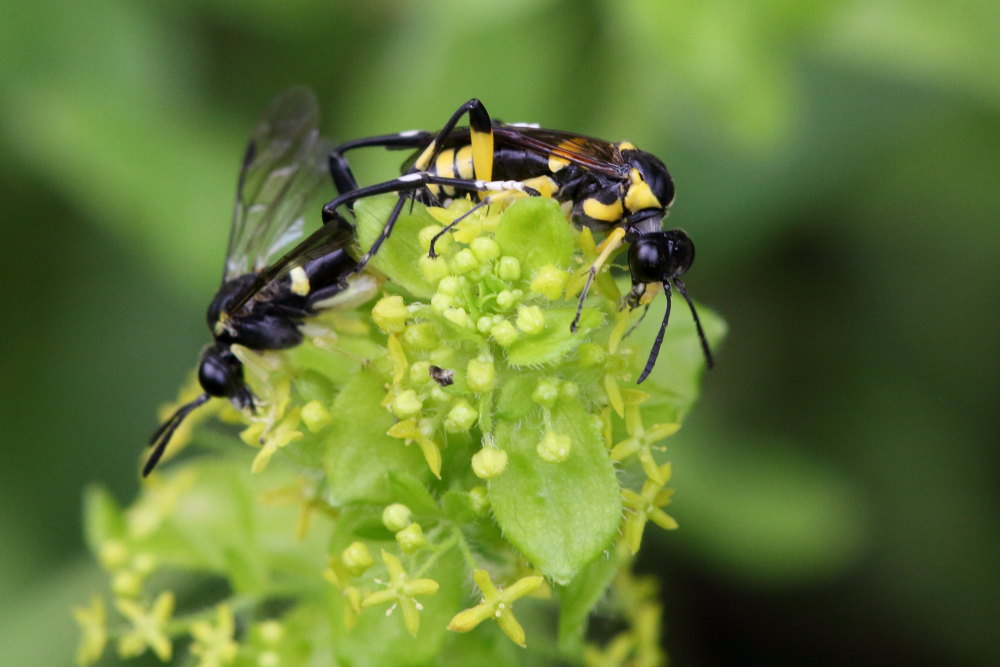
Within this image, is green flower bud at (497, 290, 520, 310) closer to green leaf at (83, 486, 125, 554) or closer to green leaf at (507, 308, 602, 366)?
green leaf at (507, 308, 602, 366)

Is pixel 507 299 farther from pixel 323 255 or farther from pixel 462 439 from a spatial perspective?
pixel 323 255

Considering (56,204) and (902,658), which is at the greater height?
(56,204)

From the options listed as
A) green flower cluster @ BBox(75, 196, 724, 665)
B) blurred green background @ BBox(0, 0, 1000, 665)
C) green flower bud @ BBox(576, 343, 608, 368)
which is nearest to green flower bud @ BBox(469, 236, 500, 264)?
green flower cluster @ BBox(75, 196, 724, 665)

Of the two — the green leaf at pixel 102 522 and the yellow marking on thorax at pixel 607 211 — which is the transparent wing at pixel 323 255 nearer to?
the yellow marking on thorax at pixel 607 211

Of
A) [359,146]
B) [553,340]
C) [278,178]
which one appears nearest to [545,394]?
[553,340]

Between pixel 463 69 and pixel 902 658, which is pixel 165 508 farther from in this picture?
pixel 902 658

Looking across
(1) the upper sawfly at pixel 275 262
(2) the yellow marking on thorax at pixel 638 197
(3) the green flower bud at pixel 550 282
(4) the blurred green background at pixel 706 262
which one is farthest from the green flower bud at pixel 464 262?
(4) the blurred green background at pixel 706 262

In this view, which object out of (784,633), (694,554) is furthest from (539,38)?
(784,633)
